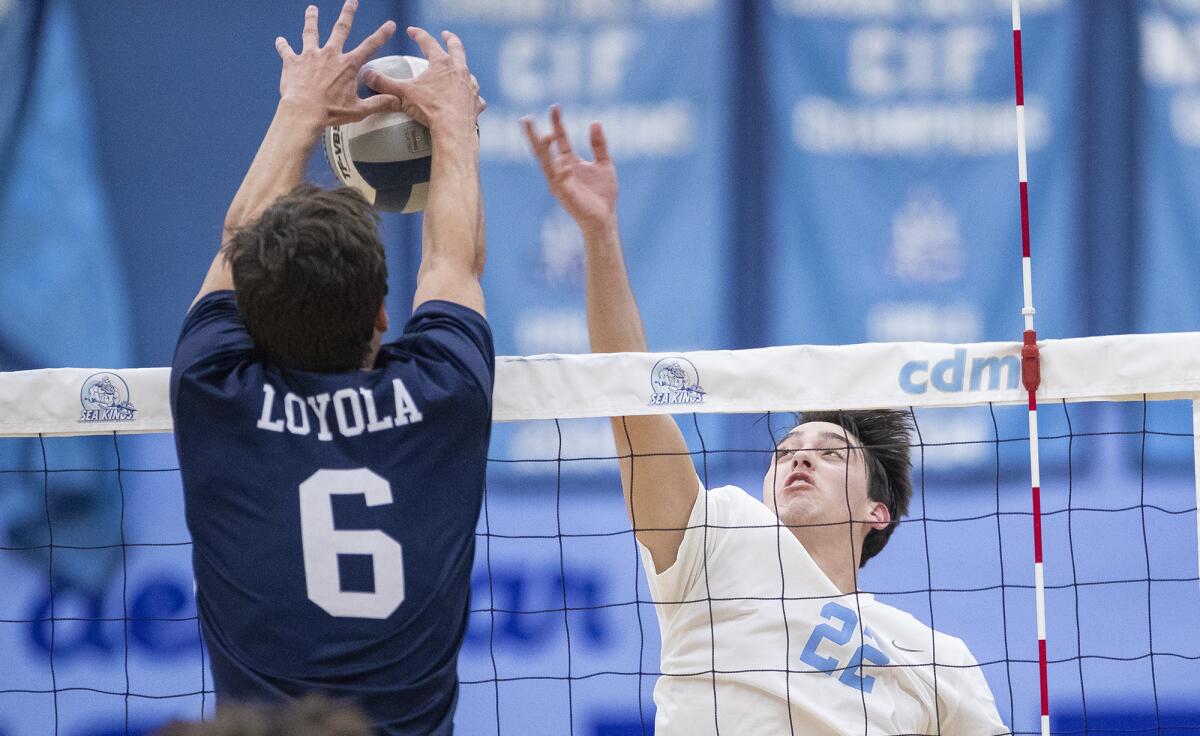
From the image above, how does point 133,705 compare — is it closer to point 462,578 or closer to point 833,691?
point 833,691

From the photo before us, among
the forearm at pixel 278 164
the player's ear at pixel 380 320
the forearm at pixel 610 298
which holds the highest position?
the forearm at pixel 278 164

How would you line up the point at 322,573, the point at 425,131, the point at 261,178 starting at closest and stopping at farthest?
the point at 322,573, the point at 261,178, the point at 425,131

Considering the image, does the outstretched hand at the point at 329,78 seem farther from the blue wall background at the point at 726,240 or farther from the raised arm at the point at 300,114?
the blue wall background at the point at 726,240

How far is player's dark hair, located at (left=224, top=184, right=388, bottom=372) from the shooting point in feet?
6.95

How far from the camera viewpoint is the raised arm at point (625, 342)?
2836mm

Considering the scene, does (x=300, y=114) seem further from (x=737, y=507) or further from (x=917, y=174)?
(x=917, y=174)

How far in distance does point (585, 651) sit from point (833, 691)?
206 centimetres

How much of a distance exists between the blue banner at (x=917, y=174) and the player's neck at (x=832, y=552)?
1895 millimetres

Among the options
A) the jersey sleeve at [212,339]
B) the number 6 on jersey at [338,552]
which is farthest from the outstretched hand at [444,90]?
the number 6 on jersey at [338,552]

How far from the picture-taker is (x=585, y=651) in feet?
16.6

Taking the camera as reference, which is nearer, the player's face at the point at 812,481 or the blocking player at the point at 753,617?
the blocking player at the point at 753,617

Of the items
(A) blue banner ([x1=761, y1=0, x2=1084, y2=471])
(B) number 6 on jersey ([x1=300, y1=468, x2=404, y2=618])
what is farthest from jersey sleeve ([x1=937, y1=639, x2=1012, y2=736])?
(A) blue banner ([x1=761, y1=0, x2=1084, y2=471])

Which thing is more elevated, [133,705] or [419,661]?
[419,661]

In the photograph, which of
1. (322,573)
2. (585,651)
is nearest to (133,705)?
(585,651)
